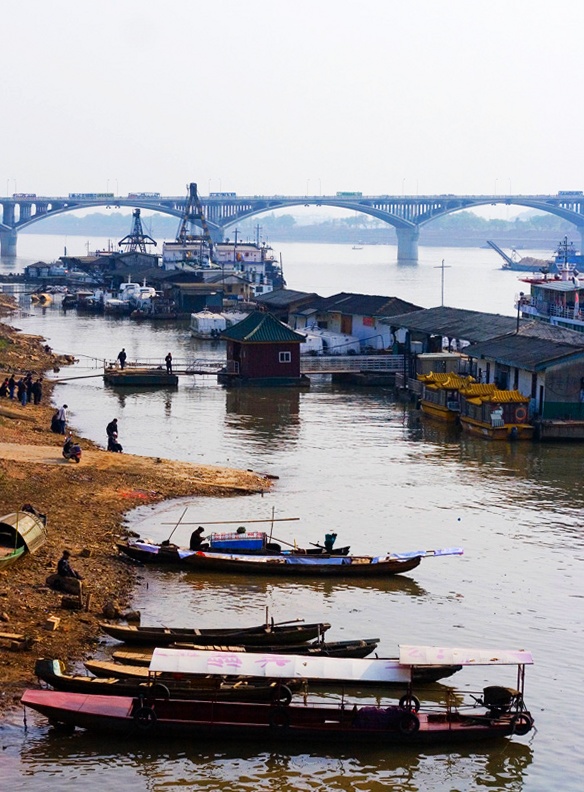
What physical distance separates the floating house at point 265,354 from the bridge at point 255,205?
12281 centimetres

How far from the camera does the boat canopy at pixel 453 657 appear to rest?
61.2 ft

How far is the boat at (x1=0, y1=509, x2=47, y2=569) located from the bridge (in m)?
155

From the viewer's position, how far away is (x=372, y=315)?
214 ft

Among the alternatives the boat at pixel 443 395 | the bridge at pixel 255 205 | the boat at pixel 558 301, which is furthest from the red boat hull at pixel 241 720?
the bridge at pixel 255 205

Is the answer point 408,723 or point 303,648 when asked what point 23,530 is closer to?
point 303,648

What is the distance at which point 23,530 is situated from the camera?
81.0ft

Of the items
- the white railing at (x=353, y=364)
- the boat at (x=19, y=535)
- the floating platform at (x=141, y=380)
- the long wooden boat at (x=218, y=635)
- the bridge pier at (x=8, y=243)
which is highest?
the bridge pier at (x=8, y=243)

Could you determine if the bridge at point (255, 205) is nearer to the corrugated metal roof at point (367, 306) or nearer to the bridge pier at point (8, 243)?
the bridge pier at point (8, 243)

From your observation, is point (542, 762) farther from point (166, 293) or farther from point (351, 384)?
point (166, 293)

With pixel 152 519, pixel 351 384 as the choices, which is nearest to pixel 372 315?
pixel 351 384

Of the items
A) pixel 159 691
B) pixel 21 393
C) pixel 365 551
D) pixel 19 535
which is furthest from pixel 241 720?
pixel 21 393

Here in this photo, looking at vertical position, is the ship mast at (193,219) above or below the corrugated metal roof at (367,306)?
above

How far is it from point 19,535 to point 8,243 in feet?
578

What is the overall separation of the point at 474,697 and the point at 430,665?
135 centimetres
